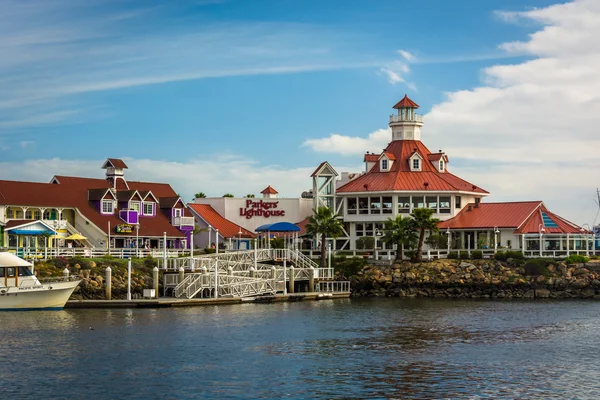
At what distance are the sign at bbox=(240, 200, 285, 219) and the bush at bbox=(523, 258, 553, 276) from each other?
28.8 metres

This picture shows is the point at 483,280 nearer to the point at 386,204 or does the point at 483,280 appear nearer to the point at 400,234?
the point at 400,234

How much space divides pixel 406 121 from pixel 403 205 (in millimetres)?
11145

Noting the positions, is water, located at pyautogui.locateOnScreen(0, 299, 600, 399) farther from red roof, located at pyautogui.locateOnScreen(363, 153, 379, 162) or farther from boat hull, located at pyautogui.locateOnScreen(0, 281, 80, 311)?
red roof, located at pyautogui.locateOnScreen(363, 153, 379, 162)

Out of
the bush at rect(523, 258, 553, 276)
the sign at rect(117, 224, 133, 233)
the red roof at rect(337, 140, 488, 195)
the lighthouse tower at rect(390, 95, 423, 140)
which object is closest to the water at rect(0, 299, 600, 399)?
the bush at rect(523, 258, 553, 276)

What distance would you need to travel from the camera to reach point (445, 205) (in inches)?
3622

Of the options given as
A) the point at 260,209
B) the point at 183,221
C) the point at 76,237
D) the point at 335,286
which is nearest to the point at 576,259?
the point at 335,286

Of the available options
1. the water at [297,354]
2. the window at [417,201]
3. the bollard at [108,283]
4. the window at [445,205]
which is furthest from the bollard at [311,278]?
the bollard at [108,283]

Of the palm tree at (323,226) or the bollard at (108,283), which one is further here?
the palm tree at (323,226)

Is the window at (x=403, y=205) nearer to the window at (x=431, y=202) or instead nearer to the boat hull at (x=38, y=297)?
the window at (x=431, y=202)

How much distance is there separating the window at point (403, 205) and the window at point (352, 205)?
464 cm

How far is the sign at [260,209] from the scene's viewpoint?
325 ft

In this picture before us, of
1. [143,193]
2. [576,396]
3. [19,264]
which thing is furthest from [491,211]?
[576,396]

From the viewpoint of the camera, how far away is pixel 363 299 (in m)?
77.9

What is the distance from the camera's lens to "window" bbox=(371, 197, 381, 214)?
304 feet
